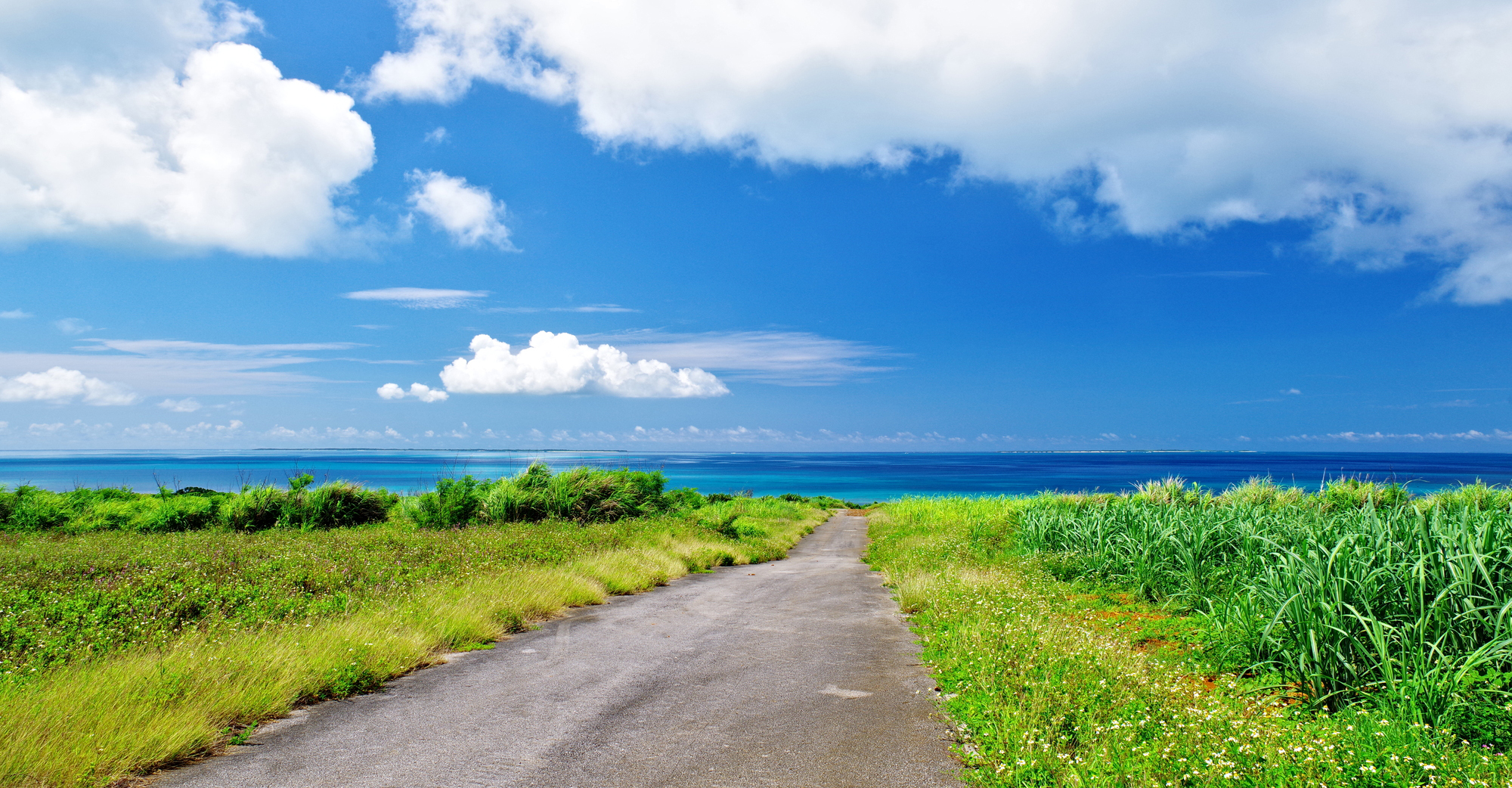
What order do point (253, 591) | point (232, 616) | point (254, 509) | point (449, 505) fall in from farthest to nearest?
point (449, 505)
point (254, 509)
point (253, 591)
point (232, 616)

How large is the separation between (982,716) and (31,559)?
15.4 m

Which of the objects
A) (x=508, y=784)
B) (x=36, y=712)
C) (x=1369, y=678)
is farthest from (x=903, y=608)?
(x=36, y=712)

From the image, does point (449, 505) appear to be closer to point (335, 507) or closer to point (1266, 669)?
point (335, 507)

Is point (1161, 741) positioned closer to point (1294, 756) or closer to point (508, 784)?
point (1294, 756)

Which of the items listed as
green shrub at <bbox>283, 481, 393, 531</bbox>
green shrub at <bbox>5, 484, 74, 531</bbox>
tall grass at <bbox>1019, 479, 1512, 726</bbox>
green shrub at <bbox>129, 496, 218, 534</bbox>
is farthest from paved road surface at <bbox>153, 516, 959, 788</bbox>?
green shrub at <bbox>5, 484, 74, 531</bbox>

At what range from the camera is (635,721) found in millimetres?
5785

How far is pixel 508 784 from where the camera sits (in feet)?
14.8

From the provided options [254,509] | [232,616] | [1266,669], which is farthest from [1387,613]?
[254,509]

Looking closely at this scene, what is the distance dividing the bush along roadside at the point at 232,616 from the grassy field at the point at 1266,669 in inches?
232

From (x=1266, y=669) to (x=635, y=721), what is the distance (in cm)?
600

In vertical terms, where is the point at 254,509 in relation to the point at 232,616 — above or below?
below

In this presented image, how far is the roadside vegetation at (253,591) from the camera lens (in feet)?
16.9

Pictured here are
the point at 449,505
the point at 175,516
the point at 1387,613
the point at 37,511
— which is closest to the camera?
the point at 1387,613

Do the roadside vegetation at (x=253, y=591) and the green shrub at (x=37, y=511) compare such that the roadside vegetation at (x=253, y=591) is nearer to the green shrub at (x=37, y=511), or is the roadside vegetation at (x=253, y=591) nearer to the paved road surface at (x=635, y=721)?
the green shrub at (x=37, y=511)
